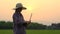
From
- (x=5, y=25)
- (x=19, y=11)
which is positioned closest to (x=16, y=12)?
(x=19, y=11)

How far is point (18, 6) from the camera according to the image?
25.4ft

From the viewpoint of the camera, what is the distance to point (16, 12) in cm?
791

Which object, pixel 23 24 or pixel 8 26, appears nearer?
pixel 23 24

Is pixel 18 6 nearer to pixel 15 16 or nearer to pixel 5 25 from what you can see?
pixel 15 16

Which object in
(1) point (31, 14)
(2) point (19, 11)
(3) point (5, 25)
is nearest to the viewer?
(1) point (31, 14)

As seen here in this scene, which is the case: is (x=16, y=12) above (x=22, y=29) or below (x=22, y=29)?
above

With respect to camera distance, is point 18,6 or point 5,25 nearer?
point 18,6

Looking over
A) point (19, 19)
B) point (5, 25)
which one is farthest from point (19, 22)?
point (5, 25)

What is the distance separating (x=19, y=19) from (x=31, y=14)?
1.70ft

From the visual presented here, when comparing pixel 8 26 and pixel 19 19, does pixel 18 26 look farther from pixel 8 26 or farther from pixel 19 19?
pixel 8 26

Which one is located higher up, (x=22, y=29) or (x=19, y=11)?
(x=19, y=11)

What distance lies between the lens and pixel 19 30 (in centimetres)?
786

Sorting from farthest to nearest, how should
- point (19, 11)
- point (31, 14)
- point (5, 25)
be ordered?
point (5, 25) → point (19, 11) → point (31, 14)

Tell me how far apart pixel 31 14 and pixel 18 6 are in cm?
56
